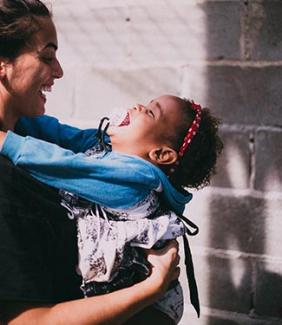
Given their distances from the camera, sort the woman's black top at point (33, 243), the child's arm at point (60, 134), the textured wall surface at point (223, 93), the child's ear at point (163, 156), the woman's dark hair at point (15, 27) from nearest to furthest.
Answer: the woman's black top at point (33, 243), the woman's dark hair at point (15, 27), the child's ear at point (163, 156), the child's arm at point (60, 134), the textured wall surface at point (223, 93)

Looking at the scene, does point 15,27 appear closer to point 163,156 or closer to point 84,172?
point 84,172

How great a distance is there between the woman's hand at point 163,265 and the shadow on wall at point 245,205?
2.04ft

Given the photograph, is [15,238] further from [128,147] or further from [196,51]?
[196,51]

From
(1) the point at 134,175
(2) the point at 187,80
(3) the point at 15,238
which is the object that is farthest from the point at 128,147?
(2) the point at 187,80

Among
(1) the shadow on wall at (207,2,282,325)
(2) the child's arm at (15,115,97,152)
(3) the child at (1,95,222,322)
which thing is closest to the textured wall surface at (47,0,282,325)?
(1) the shadow on wall at (207,2,282,325)

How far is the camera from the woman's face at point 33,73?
1.47m

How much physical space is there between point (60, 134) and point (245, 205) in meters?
0.69

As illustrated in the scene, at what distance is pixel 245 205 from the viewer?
6.73 ft

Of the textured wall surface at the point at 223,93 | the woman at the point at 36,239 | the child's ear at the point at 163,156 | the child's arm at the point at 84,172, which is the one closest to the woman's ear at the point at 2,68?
the woman at the point at 36,239

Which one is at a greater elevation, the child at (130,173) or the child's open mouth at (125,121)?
the child's open mouth at (125,121)

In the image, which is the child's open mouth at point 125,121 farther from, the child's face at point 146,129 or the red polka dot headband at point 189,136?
the red polka dot headband at point 189,136

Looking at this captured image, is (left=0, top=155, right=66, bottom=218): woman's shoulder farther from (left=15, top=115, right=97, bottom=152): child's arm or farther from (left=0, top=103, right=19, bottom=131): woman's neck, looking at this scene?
(left=15, top=115, right=97, bottom=152): child's arm

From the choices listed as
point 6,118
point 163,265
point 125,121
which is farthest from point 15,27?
point 163,265

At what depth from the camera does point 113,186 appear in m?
1.44
